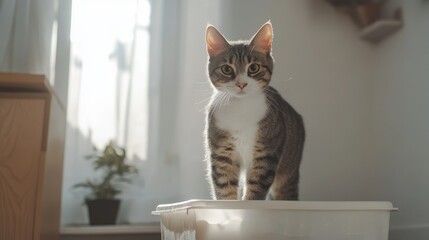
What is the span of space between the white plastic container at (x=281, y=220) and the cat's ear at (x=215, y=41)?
40 centimetres

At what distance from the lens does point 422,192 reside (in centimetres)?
157

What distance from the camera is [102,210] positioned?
1.69 meters

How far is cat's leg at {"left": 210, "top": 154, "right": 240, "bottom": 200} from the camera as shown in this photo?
1151mm

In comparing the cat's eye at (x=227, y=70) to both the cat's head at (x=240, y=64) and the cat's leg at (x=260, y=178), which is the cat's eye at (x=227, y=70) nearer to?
the cat's head at (x=240, y=64)

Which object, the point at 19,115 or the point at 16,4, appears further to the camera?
the point at 16,4

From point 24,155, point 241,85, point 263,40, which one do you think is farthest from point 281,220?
point 24,155

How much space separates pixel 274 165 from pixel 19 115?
64 cm

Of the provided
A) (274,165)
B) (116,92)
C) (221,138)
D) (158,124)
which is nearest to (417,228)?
(274,165)

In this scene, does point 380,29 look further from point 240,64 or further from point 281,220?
point 281,220

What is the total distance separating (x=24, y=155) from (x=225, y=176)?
510 mm

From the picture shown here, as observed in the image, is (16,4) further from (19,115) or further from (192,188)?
(192,188)

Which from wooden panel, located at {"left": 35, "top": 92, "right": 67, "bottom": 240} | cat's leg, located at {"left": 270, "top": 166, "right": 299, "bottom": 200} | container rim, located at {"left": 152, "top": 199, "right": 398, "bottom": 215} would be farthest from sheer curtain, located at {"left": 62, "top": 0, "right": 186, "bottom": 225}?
container rim, located at {"left": 152, "top": 199, "right": 398, "bottom": 215}

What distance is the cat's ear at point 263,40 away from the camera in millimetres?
1160

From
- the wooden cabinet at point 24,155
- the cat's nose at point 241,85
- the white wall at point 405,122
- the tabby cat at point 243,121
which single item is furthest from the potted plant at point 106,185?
the white wall at point 405,122
